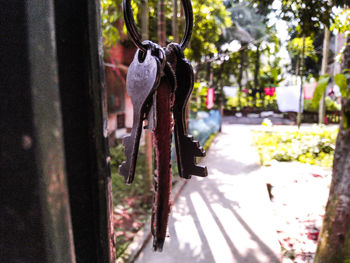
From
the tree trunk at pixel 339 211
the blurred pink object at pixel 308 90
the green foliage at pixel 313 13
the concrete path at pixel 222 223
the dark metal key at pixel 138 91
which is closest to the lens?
the dark metal key at pixel 138 91

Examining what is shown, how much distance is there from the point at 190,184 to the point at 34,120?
5.95 metres

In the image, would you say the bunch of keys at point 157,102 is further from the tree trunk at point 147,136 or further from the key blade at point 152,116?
the tree trunk at point 147,136

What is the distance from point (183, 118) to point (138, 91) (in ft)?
0.48

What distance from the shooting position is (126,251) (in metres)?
3.82

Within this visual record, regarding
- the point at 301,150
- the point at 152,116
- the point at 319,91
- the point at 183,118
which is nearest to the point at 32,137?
the point at 152,116

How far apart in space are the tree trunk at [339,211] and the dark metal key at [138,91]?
2793 millimetres

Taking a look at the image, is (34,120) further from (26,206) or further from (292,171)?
(292,171)

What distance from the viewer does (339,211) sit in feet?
9.91

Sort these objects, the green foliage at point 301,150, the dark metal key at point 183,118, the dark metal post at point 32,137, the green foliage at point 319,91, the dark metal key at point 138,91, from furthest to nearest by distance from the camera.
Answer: the green foliage at point 301,150 < the green foliage at point 319,91 < the dark metal key at point 183,118 < the dark metal key at point 138,91 < the dark metal post at point 32,137

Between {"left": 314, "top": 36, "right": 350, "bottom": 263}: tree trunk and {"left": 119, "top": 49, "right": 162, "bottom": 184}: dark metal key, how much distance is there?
2.79 m

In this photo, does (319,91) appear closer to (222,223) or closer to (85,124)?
(85,124)

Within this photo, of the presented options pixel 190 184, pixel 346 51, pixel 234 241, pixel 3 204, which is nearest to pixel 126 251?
pixel 234 241

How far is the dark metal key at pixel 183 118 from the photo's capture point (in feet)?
A: 2.32

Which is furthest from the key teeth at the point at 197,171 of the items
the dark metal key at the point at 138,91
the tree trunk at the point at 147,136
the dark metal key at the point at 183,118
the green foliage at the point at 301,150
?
the green foliage at the point at 301,150
